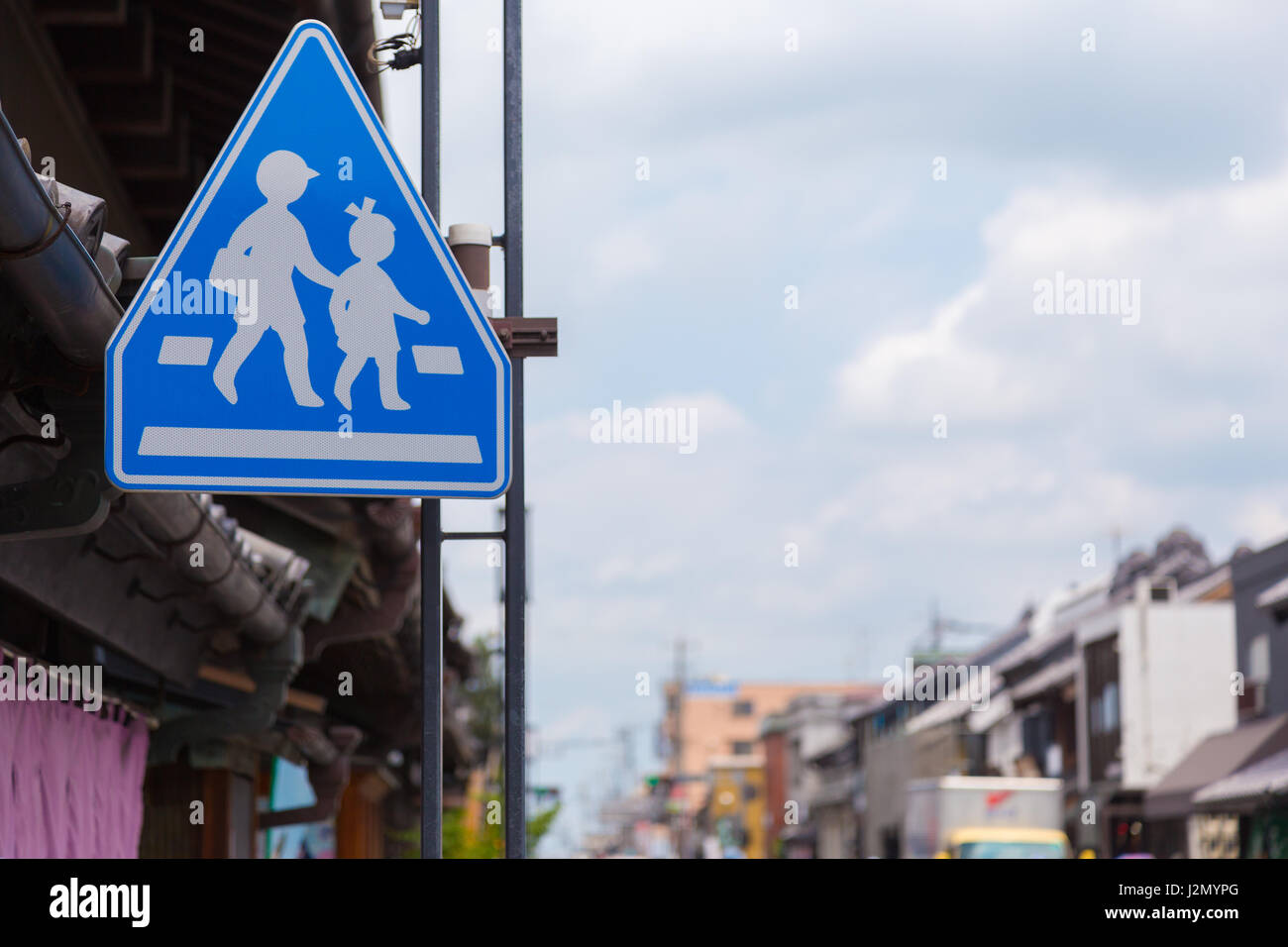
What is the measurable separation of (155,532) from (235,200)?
2.79 meters

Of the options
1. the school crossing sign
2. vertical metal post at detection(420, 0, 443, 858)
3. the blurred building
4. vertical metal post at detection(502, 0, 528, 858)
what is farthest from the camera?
the blurred building

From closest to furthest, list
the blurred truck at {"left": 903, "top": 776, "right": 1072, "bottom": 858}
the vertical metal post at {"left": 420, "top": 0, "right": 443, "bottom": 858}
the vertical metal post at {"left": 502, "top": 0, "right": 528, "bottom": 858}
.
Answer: the vertical metal post at {"left": 420, "top": 0, "right": 443, "bottom": 858} < the vertical metal post at {"left": 502, "top": 0, "right": 528, "bottom": 858} < the blurred truck at {"left": 903, "top": 776, "right": 1072, "bottom": 858}

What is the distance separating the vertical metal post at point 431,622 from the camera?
386cm

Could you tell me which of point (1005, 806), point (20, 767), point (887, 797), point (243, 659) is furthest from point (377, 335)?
point (887, 797)

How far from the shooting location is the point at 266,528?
10.8 metres

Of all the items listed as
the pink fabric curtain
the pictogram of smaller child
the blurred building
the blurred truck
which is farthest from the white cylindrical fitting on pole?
the blurred building

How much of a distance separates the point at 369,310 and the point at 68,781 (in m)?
4.57

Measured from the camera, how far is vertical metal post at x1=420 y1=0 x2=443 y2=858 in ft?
12.7

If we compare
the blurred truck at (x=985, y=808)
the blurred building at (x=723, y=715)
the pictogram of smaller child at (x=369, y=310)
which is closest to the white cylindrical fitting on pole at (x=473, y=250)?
the pictogram of smaller child at (x=369, y=310)

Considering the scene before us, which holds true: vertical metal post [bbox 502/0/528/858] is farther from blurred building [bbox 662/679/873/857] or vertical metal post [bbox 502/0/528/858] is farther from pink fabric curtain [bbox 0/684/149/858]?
blurred building [bbox 662/679/873/857]

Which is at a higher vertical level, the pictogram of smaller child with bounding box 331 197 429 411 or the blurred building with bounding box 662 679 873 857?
the pictogram of smaller child with bounding box 331 197 429 411

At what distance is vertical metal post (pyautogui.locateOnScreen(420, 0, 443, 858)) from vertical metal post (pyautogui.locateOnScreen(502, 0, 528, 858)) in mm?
167

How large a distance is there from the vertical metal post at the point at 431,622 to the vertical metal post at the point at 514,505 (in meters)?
0.17
